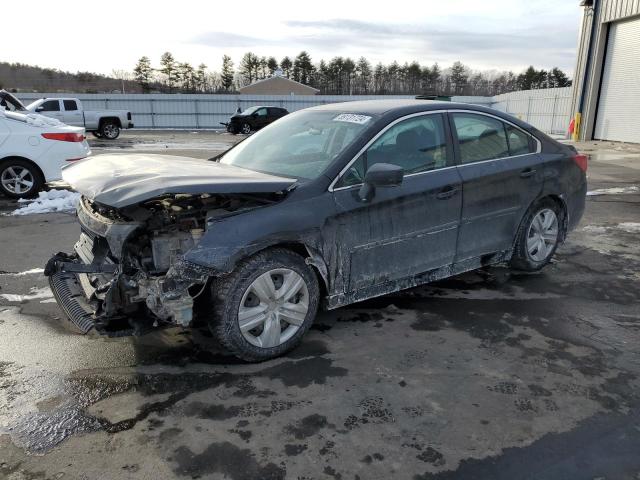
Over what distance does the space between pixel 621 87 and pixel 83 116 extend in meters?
24.3

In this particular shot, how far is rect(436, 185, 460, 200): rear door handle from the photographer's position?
4.10 m

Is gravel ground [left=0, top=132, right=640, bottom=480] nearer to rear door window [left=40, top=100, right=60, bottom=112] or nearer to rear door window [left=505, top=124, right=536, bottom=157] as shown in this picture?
rear door window [left=505, top=124, right=536, bottom=157]

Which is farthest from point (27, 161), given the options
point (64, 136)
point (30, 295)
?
point (30, 295)

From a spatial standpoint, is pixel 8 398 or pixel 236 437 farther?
pixel 8 398

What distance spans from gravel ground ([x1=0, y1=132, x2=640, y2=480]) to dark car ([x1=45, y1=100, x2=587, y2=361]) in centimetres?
33

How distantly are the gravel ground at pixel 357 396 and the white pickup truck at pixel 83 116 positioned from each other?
2278 centimetres

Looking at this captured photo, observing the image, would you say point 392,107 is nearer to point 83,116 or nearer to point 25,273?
point 25,273

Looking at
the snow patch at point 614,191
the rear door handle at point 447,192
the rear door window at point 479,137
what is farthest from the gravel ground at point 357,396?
the snow patch at point 614,191

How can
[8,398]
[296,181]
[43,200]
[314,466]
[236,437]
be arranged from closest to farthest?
[314,466]
[236,437]
[8,398]
[296,181]
[43,200]

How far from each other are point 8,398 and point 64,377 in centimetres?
32

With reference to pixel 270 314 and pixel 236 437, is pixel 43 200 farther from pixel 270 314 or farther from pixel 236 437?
pixel 236 437

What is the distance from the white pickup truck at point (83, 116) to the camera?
24.1m

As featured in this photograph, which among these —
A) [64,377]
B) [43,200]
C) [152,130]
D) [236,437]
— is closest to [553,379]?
[236,437]

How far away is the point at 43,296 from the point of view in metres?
4.65
